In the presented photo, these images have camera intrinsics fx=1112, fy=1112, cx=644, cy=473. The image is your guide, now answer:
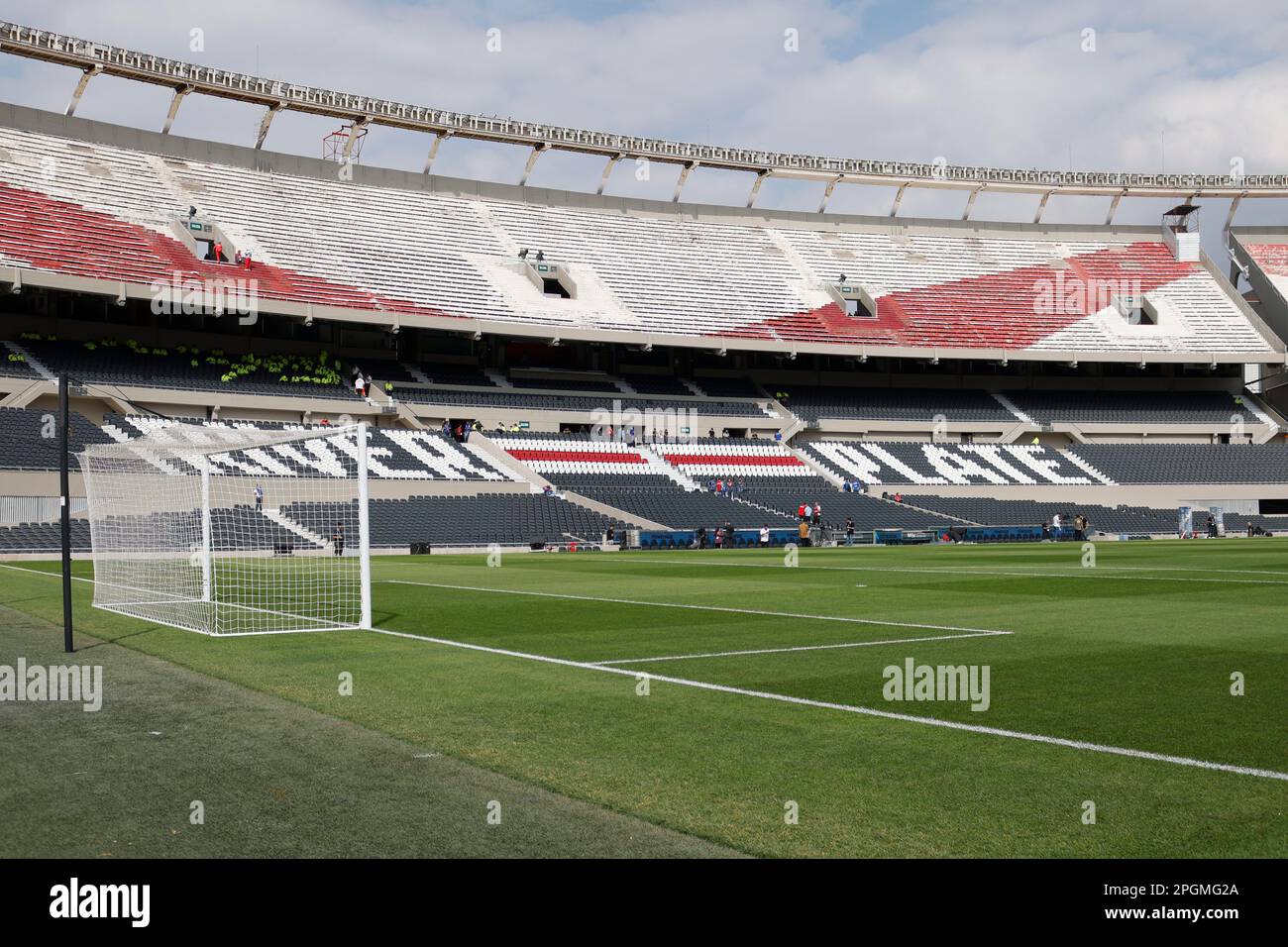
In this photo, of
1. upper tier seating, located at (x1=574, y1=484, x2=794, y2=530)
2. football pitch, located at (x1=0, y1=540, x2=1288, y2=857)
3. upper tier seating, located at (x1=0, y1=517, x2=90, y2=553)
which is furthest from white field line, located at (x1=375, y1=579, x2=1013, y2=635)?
upper tier seating, located at (x1=574, y1=484, x2=794, y2=530)

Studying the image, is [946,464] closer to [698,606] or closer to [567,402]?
[567,402]

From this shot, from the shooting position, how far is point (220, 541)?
95.6 ft

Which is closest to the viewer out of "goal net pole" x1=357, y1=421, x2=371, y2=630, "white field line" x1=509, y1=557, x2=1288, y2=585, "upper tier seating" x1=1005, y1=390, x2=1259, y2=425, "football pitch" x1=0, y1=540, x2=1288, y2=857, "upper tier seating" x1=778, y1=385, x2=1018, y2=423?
"football pitch" x1=0, y1=540, x2=1288, y2=857

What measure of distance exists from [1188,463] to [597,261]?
32808 mm

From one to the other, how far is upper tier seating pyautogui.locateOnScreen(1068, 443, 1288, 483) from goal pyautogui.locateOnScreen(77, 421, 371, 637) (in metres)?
39.5

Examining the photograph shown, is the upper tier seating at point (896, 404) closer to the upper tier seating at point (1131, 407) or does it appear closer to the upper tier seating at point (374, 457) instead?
the upper tier seating at point (1131, 407)

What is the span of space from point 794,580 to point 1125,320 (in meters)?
51.1

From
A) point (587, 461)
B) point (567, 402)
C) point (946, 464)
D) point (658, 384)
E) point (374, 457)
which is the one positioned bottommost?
point (946, 464)

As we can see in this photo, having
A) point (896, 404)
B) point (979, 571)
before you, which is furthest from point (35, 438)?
point (896, 404)

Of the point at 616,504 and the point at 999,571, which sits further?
the point at 616,504

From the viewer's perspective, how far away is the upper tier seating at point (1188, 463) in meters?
56.3

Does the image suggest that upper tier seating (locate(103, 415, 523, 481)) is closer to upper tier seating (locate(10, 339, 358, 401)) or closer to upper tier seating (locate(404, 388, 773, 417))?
upper tier seating (locate(10, 339, 358, 401))

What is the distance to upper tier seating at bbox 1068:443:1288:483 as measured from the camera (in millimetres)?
56344
